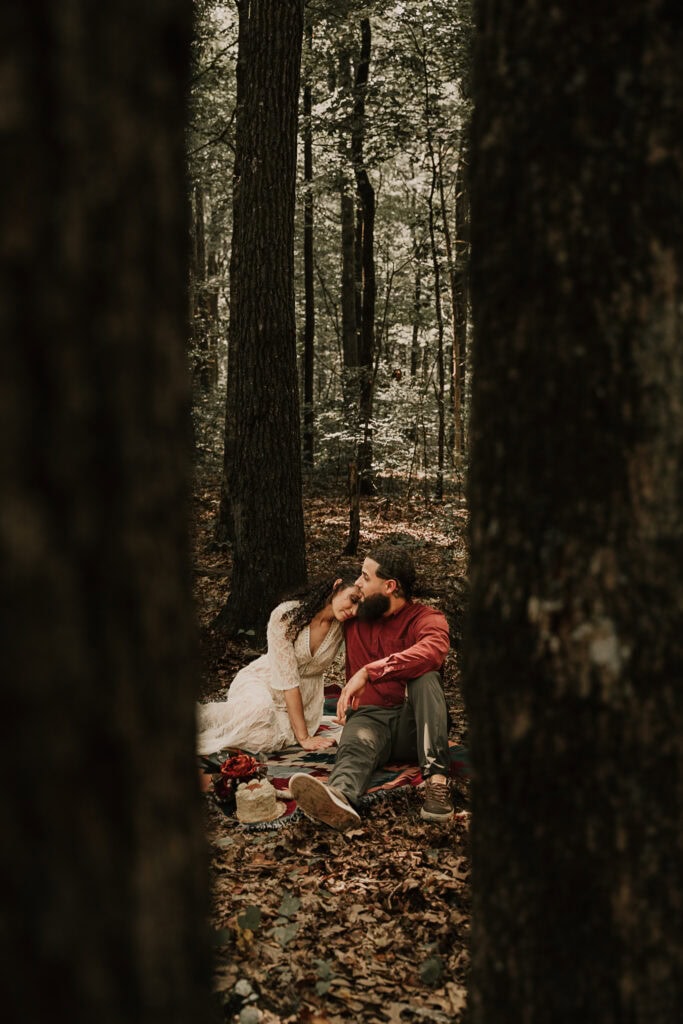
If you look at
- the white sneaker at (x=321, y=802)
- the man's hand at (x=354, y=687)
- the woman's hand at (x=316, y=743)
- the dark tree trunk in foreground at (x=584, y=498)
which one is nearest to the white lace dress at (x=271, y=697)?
the woman's hand at (x=316, y=743)

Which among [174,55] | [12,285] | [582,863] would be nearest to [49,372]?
[12,285]

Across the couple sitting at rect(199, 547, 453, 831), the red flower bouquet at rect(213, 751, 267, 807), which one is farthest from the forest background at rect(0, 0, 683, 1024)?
the couple sitting at rect(199, 547, 453, 831)

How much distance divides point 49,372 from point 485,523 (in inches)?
39.1

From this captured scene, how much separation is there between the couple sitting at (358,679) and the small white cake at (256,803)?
48 cm

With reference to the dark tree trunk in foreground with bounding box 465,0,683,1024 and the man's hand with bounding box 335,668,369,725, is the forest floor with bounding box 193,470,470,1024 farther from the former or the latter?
the dark tree trunk in foreground with bounding box 465,0,683,1024

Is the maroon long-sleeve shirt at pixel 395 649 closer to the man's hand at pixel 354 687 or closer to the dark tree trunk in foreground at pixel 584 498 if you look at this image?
the man's hand at pixel 354 687

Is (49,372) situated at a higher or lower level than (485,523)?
higher

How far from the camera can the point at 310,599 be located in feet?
18.3

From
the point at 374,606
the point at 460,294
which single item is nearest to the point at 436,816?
the point at 374,606

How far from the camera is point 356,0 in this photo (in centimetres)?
1101

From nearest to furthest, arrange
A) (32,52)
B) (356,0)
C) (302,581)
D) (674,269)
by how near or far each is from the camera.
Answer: (32,52)
(674,269)
(302,581)
(356,0)

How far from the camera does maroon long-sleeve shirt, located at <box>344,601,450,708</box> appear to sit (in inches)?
199

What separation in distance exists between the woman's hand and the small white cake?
98cm

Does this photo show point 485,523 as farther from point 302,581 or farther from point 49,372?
point 302,581
